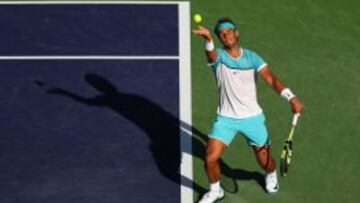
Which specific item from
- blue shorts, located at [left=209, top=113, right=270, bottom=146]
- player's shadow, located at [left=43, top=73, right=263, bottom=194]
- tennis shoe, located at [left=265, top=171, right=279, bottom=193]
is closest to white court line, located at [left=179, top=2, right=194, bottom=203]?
player's shadow, located at [left=43, top=73, right=263, bottom=194]

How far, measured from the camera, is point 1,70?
43.2ft

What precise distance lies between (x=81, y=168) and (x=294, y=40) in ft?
16.2

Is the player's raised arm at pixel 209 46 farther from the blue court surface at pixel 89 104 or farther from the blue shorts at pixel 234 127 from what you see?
the blue court surface at pixel 89 104

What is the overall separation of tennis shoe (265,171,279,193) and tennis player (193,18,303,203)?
65 cm

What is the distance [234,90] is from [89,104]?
3.37 m

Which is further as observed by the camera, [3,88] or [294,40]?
[294,40]

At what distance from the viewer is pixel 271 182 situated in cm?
1105

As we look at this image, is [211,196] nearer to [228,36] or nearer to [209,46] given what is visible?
[209,46]

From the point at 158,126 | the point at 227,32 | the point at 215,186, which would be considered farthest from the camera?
the point at 158,126

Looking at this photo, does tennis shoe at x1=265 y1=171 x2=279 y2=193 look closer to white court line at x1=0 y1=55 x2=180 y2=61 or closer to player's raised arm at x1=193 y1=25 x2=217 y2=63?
player's raised arm at x1=193 y1=25 x2=217 y2=63

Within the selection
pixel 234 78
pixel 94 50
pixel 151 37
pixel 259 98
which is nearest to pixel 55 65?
pixel 94 50

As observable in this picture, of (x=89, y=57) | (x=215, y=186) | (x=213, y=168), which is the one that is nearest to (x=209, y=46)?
(x=213, y=168)

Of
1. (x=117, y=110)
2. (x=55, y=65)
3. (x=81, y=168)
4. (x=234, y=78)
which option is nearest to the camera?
(x=234, y=78)

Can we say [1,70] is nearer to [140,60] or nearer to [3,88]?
[3,88]
